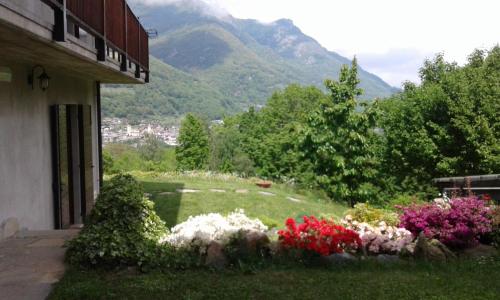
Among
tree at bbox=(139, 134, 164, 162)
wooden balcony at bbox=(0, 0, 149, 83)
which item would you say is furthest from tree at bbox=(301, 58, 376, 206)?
tree at bbox=(139, 134, 164, 162)

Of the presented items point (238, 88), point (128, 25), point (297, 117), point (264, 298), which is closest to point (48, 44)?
point (264, 298)

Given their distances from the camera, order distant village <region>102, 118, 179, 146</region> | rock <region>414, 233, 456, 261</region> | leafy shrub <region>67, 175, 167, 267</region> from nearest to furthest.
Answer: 1. leafy shrub <region>67, 175, 167, 267</region>
2. rock <region>414, 233, 456, 261</region>
3. distant village <region>102, 118, 179, 146</region>

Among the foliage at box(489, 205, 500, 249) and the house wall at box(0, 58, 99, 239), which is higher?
the house wall at box(0, 58, 99, 239)

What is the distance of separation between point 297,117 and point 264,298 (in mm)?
41681

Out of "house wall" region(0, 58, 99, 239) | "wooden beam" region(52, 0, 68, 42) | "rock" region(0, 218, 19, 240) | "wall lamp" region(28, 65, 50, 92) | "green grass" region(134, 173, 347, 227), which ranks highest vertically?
"wooden beam" region(52, 0, 68, 42)

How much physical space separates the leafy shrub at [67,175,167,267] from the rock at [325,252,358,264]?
2060 mm

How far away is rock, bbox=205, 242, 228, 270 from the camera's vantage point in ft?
18.0

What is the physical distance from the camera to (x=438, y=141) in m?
24.6

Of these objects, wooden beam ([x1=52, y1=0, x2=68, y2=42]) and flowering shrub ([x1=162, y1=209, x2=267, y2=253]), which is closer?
wooden beam ([x1=52, y1=0, x2=68, y2=42])

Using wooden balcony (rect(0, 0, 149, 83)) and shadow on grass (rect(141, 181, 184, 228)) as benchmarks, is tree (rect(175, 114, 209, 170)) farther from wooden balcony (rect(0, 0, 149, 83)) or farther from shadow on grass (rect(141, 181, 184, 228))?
wooden balcony (rect(0, 0, 149, 83))

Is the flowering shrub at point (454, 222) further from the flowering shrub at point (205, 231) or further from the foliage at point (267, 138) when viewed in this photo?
the foliage at point (267, 138)

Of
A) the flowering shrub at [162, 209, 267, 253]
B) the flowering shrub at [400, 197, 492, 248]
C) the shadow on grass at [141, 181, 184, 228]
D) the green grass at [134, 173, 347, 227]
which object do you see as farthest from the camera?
the green grass at [134, 173, 347, 227]

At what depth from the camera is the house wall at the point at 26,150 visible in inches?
240

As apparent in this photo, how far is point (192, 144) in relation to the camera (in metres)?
48.1
